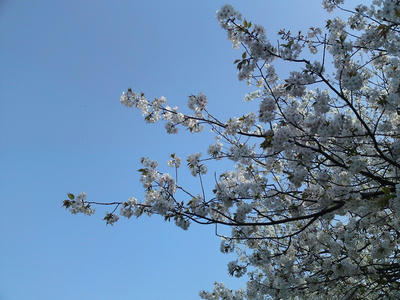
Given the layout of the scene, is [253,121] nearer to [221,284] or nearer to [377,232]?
[377,232]

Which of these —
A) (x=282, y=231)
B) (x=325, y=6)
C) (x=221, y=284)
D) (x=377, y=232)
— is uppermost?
(x=325, y=6)

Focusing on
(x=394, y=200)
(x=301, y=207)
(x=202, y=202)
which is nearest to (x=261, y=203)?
(x=301, y=207)

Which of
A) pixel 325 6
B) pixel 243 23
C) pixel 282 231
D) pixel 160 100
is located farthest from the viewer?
pixel 282 231

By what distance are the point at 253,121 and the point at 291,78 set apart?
108cm

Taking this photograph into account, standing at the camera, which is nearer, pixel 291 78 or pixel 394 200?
pixel 394 200

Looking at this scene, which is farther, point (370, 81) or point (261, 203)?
point (370, 81)

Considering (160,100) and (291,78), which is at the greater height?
(160,100)

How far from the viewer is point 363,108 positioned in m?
7.79

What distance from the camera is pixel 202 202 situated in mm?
5184

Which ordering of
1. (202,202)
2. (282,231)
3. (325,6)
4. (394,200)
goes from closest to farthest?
(394,200), (202,202), (325,6), (282,231)

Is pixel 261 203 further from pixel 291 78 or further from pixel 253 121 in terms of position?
pixel 291 78

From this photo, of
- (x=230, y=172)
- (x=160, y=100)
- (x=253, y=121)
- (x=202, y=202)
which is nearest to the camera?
(x=202, y=202)

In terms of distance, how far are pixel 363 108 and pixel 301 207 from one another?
404cm

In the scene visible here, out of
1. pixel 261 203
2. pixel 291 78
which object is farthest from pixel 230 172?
pixel 291 78
